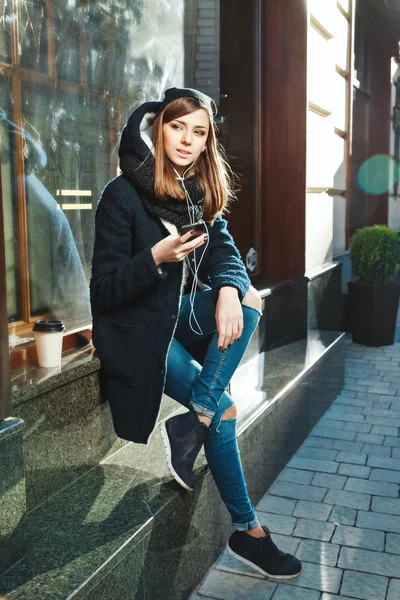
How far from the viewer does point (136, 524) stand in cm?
261

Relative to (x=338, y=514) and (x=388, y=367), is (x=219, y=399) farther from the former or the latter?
(x=388, y=367)

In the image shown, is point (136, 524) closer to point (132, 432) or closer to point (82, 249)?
point (132, 432)

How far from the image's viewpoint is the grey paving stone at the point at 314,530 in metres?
3.48

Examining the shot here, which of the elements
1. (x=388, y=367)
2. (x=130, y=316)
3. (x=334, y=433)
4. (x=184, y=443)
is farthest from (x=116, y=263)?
(x=388, y=367)

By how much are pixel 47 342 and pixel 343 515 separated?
182 cm

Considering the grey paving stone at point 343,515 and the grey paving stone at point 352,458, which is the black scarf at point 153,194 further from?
the grey paving stone at point 352,458

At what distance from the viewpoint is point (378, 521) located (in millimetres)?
3637

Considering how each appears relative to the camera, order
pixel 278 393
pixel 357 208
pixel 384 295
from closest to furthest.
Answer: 1. pixel 278 393
2. pixel 384 295
3. pixel 357 208

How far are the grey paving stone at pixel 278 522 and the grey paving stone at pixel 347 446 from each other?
110 centimetres

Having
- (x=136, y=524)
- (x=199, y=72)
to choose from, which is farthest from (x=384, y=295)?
(x=136, y=524)

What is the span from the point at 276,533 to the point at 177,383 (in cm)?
101

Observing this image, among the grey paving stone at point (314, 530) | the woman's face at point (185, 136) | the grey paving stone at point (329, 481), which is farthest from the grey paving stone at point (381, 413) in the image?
the woman's face at point (185, 136)

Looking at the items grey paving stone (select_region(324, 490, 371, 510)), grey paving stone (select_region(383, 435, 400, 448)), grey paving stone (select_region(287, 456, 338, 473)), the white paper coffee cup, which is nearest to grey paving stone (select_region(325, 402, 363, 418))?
grey paving stone (select_region(383, 435, 400, 448))

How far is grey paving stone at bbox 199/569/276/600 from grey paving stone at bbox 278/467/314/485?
1137 mm
